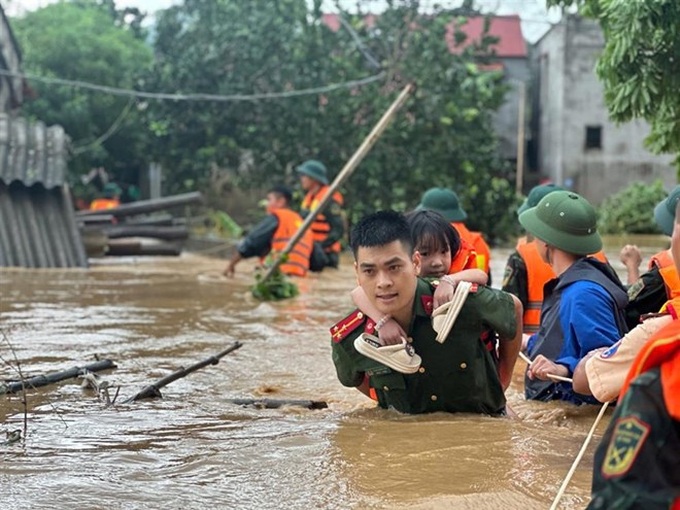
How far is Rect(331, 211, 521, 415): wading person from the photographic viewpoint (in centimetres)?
492

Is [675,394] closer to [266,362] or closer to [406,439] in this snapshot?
[406,439]

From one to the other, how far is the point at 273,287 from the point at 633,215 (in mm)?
18890

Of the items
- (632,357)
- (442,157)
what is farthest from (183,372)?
(442,157)

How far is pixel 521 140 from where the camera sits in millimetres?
34625

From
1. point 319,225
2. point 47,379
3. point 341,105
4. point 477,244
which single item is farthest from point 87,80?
point 47,379

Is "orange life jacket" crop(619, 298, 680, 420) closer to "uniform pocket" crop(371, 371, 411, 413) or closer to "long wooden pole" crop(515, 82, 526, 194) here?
"uniform pocket" crop(371, 371, 411, 413)

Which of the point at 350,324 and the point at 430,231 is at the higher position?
the point at 430,231

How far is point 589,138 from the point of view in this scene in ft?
115

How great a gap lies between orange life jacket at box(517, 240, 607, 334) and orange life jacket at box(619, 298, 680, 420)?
454 centimetres

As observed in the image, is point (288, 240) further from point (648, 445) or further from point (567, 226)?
point (648, 445)

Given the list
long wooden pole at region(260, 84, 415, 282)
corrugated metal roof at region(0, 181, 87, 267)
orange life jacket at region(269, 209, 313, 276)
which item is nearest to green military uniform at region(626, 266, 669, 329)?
long wooden pole at region(260, 84, 415, 282)

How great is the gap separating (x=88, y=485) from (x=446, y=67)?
18576 millimetres

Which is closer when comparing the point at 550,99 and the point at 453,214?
the point at 453,214

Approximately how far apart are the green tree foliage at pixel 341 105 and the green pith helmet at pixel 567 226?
1576 cm
